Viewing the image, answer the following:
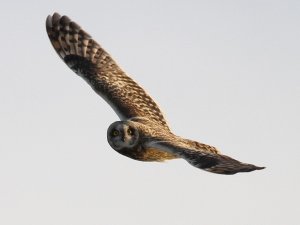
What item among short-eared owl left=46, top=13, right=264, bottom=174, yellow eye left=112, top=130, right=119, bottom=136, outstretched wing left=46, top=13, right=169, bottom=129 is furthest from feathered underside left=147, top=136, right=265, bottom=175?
outstretched wing left=46, top=13, right=169, bottom=129

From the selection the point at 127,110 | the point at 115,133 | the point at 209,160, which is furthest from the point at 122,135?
the point at 209,160

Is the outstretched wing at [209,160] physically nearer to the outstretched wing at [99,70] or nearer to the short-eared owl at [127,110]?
the short-eared owl at [127,110]

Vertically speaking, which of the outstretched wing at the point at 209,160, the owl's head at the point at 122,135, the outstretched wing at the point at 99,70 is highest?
the outstretched wing at the point at 99,70

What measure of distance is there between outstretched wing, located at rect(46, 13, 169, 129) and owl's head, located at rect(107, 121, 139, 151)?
1.49m

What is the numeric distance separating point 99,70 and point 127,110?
197 centimetres

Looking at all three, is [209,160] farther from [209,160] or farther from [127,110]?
[127,110]

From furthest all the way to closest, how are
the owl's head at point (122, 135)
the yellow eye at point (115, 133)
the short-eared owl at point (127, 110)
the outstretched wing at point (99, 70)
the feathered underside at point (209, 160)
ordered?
1. the outstretched wing at point (99, 70)
2. the yellow eye at point (115, 133)
3. the owl's head at point (122, 135)
4. the short-eared owl at point (127, 110)
5. the feathered underside at point (209, 160)

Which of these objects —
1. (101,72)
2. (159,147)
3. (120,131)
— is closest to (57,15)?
(101,72)

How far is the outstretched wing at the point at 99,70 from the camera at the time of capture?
19.0 meters

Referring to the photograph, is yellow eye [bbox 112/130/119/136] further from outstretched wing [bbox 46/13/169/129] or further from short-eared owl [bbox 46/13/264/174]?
outstretched wing [bbox 46/13/169/129]

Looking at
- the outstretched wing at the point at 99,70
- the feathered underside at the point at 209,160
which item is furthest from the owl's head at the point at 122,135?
the outstretched wing at the point at 99,70

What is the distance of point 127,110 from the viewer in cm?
1881

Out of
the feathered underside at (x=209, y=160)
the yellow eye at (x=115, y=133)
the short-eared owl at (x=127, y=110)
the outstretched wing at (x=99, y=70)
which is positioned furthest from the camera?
the outstretched wing at (x=99, y=70)

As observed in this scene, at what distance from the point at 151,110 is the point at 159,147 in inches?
131
